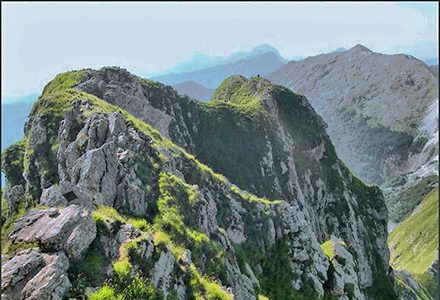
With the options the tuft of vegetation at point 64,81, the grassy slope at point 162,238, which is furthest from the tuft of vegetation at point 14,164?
the tuft of vegetation at point 64,81

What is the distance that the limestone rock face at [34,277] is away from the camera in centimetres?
1361

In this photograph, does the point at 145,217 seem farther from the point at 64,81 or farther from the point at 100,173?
the point at 64,81

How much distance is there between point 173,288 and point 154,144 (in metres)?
19.0

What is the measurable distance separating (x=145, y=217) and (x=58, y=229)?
376 inches

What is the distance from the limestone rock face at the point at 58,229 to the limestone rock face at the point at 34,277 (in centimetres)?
82

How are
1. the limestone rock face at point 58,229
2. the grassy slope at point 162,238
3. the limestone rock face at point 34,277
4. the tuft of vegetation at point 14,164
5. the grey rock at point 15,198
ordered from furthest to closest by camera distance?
1. the tuft of vegetation at point 14,164
2. the grey rock at point 15,198
3. the grassy slope at point 162,238
4. the limestone rock face at point 58,229
5. the limestone rock face at point 34,277

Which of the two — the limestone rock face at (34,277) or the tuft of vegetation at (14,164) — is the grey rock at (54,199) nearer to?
the limestone rock face at (34,277)

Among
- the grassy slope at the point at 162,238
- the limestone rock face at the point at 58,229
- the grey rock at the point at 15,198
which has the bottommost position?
the grey rock at the point at 15,198

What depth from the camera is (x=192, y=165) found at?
3909 centimetres

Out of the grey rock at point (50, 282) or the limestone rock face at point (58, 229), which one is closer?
the grey rock at point (50, 282)

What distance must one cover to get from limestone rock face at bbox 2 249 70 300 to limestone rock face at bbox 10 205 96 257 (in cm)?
82

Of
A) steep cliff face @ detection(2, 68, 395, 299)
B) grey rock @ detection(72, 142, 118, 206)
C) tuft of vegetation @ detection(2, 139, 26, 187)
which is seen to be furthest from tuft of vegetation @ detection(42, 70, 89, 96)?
grey rock @ detection(72, 142, 118, 206)

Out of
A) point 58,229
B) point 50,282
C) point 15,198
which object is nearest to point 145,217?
point 58,229

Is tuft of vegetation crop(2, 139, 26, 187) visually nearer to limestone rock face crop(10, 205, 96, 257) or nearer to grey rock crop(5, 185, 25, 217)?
grey rock crop(5, 185, 25, 217)
